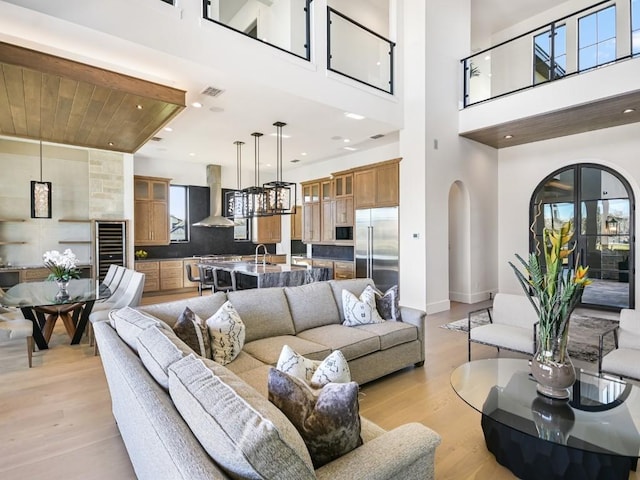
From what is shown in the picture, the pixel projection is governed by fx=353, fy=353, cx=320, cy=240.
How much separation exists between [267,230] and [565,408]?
8864 mm

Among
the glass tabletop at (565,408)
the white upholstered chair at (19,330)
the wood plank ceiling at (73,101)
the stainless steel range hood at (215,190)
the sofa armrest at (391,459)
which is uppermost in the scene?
the wood plank ceiling at (73,101)

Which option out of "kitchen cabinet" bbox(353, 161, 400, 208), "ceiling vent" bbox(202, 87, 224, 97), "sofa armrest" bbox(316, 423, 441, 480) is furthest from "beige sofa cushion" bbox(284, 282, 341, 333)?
"kitchen cabinet" bbox(353, 161, 400, 208)

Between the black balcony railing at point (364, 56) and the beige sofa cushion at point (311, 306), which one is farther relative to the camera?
the black balcony railing at point (364, 56)

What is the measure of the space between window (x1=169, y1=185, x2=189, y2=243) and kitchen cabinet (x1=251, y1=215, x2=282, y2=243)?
1864mm

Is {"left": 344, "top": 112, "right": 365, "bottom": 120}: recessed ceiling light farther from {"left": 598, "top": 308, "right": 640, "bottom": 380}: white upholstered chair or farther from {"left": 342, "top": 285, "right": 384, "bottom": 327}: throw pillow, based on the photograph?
{"left": 598, "top": 308, "right": 640, "bottom": 380}: white upholstered chair

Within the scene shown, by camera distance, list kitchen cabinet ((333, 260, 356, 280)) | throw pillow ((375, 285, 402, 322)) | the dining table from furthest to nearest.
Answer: kitchen cabinet ((333, 260, 356, 280))
the dining table
throw pillow ((375, 285, 402, 322))

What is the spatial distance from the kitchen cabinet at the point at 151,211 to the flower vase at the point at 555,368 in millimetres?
7947

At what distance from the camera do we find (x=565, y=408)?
204 centimetres

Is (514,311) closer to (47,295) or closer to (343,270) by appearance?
(343,270)

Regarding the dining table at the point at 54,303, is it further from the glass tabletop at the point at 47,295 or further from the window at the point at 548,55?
the window at the point at 548,55

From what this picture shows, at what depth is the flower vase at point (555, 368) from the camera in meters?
2.06

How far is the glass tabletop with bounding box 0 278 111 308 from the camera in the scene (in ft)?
12.4

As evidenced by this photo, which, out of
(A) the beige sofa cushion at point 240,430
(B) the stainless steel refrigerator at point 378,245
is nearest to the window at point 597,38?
(B) the stainless steel refrigerator at point 378,245

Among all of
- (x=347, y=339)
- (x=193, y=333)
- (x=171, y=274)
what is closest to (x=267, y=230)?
(x=171, y=274)
